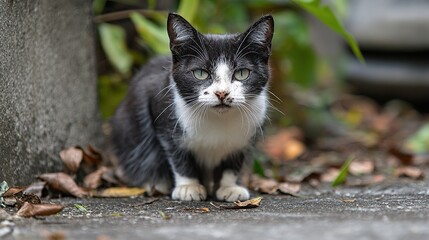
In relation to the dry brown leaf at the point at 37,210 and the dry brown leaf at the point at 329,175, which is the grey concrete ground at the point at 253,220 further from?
the dry brown leaf at the point at 329,175

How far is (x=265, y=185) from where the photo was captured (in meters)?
3.46

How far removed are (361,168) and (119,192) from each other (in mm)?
1582

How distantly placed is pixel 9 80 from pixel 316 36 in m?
4.45

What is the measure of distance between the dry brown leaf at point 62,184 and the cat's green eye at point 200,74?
0.72m

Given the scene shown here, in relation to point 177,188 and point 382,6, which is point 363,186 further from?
point 382,6

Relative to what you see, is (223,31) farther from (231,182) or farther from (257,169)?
(231,182)

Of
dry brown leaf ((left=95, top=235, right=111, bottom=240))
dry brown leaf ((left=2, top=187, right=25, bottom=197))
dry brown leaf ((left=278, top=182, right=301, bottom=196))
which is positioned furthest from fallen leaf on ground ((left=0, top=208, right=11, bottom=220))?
dry brown leaf ((left=278, top=182, right=301, bottom=196))

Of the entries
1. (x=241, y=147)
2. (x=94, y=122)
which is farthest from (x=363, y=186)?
(x=94, y=122)

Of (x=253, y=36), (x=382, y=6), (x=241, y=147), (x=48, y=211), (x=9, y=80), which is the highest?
(x=382, y=6)

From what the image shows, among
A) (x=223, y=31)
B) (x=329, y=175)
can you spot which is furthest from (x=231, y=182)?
(x=223, y=31)

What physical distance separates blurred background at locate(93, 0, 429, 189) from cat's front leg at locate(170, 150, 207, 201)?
0.45 meters

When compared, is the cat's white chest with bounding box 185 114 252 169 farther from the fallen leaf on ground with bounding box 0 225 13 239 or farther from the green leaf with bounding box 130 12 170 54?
the fallen leaf on ground with bounding box 0 225 13 239

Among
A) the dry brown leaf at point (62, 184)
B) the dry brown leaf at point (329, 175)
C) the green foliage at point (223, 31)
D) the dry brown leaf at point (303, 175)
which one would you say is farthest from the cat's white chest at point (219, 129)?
the dry brown leaf at point (329, 175)

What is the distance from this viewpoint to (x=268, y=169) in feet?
14.0
